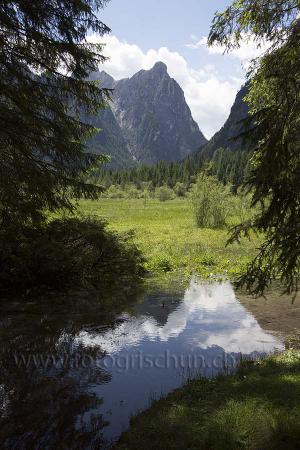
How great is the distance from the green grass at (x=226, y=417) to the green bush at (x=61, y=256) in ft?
19.6

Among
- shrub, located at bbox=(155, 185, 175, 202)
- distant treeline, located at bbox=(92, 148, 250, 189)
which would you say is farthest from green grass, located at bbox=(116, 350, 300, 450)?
distant treeline, located at bbox=(92, 148, 250, 189)

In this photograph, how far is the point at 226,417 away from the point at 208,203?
94.4ft

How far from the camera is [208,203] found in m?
33.1

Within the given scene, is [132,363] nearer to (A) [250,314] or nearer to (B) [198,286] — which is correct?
(A) [250,314]

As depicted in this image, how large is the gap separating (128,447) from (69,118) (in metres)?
7.80

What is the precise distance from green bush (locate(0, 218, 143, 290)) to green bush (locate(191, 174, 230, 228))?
2037 cm

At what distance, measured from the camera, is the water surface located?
5.21 metres

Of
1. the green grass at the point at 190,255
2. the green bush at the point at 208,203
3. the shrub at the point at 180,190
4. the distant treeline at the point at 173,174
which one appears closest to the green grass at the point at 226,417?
the green grass at the point at 190,255

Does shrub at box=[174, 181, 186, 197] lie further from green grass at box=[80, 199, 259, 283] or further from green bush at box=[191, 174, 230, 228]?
green grass at box=[80, 199, 259, 283]

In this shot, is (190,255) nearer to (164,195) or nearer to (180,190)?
(164,195)

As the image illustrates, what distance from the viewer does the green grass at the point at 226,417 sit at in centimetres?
443

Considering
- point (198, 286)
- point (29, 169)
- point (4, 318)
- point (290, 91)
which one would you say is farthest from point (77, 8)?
point (198, 286)

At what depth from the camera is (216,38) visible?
19.5ft

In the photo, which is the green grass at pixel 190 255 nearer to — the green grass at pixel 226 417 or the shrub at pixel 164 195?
the green grass at pixel 226 417
